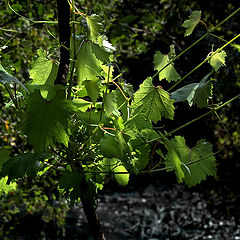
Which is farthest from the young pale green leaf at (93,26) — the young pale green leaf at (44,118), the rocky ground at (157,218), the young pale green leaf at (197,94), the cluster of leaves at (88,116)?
the rocky ground at (157,218)

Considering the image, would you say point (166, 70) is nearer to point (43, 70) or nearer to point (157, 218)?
point (43, 70)

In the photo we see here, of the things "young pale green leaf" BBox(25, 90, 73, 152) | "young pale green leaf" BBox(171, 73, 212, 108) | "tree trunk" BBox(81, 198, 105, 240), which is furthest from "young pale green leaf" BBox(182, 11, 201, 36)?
"tree trunk" BBox(81, 198, 105, 240)

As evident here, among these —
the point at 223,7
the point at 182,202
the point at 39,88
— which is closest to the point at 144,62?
the point at 223,7

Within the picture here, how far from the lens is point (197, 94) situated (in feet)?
2.22

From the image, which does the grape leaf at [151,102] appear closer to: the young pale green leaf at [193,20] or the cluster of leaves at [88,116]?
the cluster of leaves at [88,116]

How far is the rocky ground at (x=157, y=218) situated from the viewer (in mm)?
4043

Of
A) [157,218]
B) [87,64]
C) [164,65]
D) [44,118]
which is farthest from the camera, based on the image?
[157,218]

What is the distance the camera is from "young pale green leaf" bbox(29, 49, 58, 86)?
0.71 metres

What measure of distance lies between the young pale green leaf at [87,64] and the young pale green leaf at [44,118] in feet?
0.36

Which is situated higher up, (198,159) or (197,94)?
(197,94)

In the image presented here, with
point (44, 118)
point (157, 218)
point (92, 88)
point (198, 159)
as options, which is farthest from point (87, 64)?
point (157, 218)

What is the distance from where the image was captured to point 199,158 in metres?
0.81

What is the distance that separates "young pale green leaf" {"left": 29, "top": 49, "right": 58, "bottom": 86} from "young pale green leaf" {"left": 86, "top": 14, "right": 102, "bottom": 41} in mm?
169

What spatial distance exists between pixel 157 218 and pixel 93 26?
14.2ft
